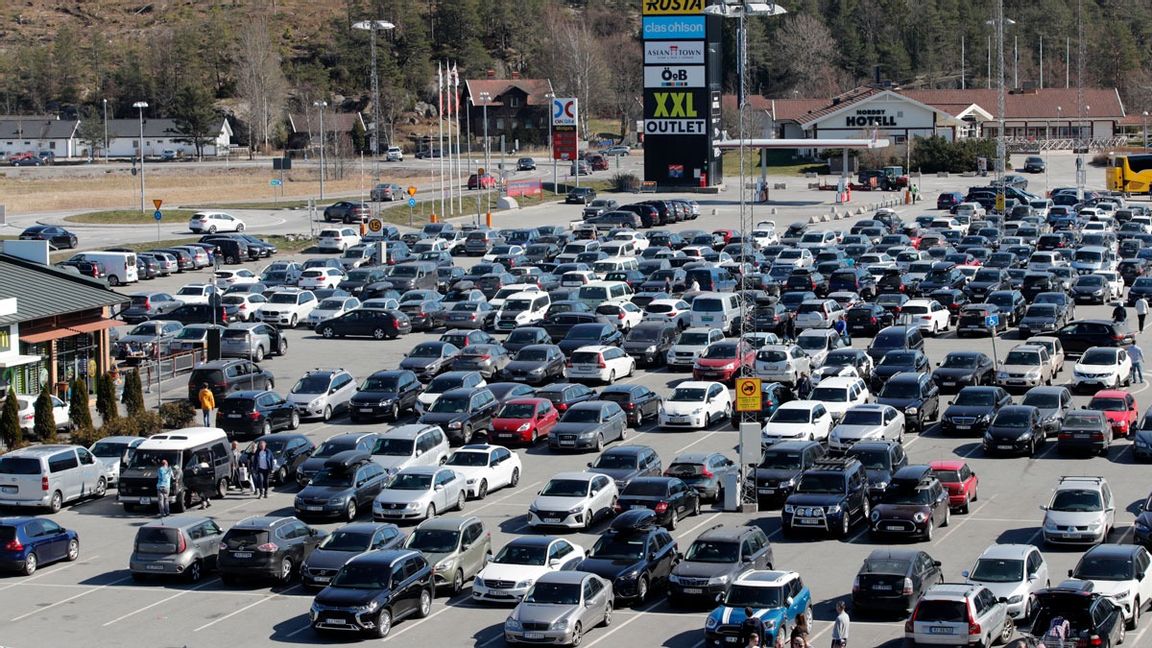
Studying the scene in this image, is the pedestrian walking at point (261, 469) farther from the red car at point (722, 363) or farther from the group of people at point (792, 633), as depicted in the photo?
the group of people at point (792, 633)

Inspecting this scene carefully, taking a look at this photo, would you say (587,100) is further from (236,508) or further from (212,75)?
(236,508)

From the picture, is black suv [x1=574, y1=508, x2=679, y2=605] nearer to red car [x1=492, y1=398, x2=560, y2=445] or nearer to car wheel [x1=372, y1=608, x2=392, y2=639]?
car wheel [x1=372, y1=608, x2=392, y2=639]

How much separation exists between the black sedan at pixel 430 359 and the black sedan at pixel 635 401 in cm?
667

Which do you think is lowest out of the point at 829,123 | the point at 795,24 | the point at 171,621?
the point at 171,621

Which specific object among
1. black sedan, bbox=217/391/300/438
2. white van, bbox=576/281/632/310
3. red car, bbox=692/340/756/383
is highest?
white van, bbox=576/281/632/310

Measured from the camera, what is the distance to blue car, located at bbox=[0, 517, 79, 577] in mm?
30062

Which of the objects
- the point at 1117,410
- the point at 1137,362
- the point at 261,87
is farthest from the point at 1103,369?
the point at 261,87

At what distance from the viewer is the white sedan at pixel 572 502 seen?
31.7 m

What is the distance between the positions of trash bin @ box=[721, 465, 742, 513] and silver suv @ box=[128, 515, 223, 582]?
34.9 feet

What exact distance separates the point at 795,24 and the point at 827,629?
551 ft

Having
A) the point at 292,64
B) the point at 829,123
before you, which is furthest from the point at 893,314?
the point at 292,64

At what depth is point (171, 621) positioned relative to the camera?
26875mm

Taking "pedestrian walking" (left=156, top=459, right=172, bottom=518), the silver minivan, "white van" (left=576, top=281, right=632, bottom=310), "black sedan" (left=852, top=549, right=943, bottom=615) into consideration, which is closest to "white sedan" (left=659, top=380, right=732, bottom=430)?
"pedestrian walking" (left=156, top=459, right=172, bottom=518)

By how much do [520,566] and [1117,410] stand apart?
706 inches
